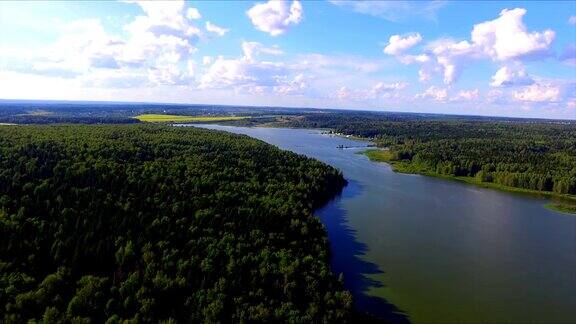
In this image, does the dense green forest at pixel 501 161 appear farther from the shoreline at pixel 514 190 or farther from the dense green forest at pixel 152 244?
the dense green forest at pixel 152 244

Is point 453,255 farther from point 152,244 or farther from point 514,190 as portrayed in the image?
point 514,190

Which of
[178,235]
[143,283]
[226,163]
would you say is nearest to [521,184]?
[226,163]

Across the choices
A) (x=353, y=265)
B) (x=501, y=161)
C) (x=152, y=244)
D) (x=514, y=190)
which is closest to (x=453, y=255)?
(x=353, y=265)

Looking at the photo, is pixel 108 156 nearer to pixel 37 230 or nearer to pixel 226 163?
pixel 226 163

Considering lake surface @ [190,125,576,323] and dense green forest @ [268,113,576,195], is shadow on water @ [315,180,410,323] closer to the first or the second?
lake surface @ [190,125,576,323]

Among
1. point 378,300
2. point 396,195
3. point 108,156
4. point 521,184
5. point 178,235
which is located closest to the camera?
point 378,300

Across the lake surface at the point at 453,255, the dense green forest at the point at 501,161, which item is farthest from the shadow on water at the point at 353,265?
the dense green forest at the point at 501,161
